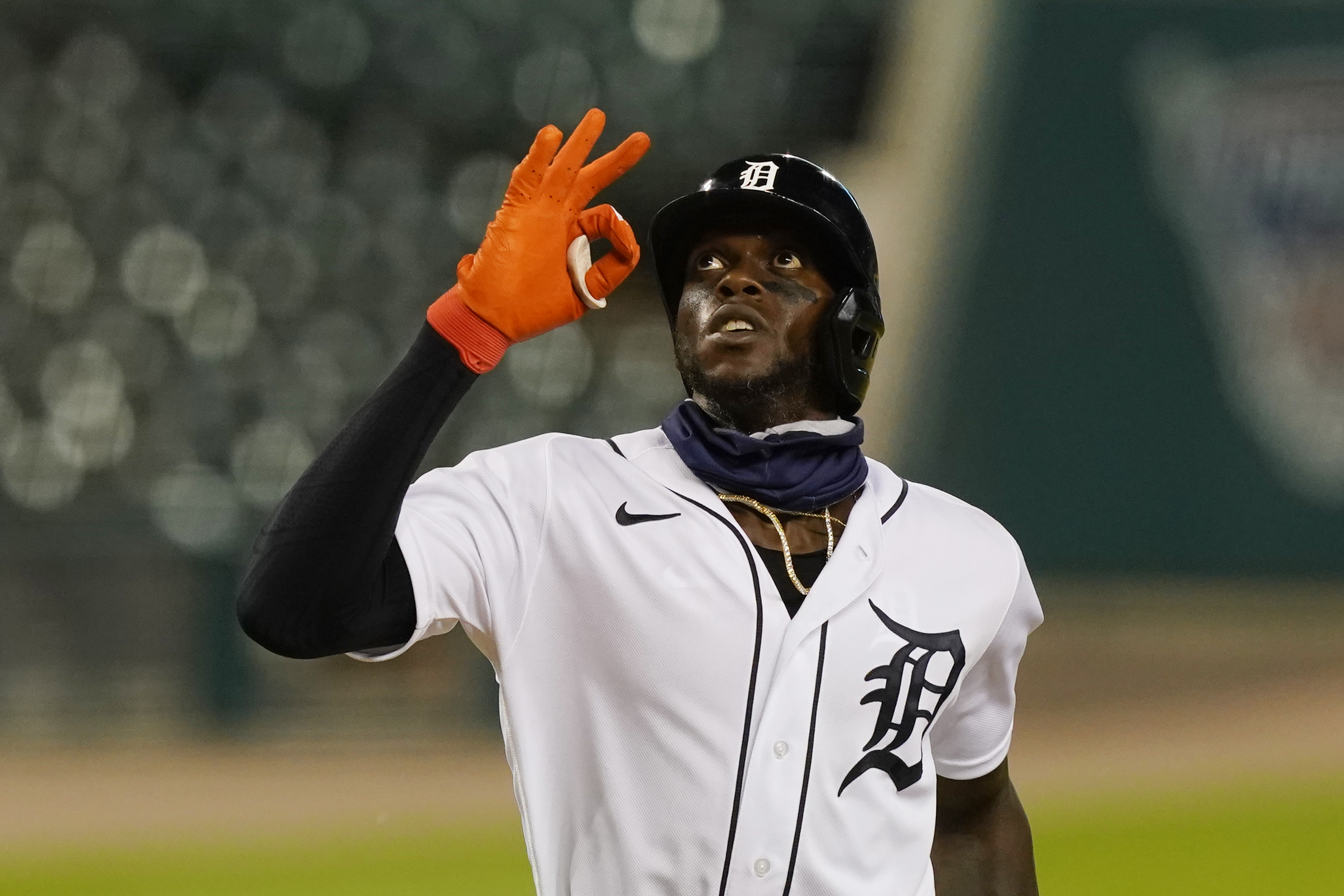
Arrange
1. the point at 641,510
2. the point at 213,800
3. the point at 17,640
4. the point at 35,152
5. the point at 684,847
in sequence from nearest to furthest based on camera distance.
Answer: the point at 684,847 → the point at 641,510 → the point at 213,800 → the point at 17,640 → the point at 35,152

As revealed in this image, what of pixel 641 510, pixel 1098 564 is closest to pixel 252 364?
pixel 1098 564

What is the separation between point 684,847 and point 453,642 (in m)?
4.20

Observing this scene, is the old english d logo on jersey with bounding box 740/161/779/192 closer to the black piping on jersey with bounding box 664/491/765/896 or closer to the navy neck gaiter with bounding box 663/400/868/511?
the navy neck gaiter with bounding box 663/400/868/511

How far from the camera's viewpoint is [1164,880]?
4.77 m

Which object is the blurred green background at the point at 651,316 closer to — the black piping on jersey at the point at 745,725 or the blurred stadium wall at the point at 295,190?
the blurred stadium wall at the point at 295,190

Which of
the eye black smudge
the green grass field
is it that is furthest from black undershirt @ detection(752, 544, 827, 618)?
the green grass field

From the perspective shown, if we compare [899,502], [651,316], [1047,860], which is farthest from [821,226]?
[651,316]

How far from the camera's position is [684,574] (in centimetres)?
166

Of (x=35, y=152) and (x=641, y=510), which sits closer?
(x=641, y=510)

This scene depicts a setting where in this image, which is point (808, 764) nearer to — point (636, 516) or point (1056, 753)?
point (636, 516)

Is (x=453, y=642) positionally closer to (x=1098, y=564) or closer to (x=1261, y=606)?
(x=1098, y=564)

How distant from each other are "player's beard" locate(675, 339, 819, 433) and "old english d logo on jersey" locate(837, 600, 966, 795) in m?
0.29

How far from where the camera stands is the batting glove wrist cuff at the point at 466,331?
1482 mm

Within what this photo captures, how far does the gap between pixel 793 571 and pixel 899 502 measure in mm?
215
